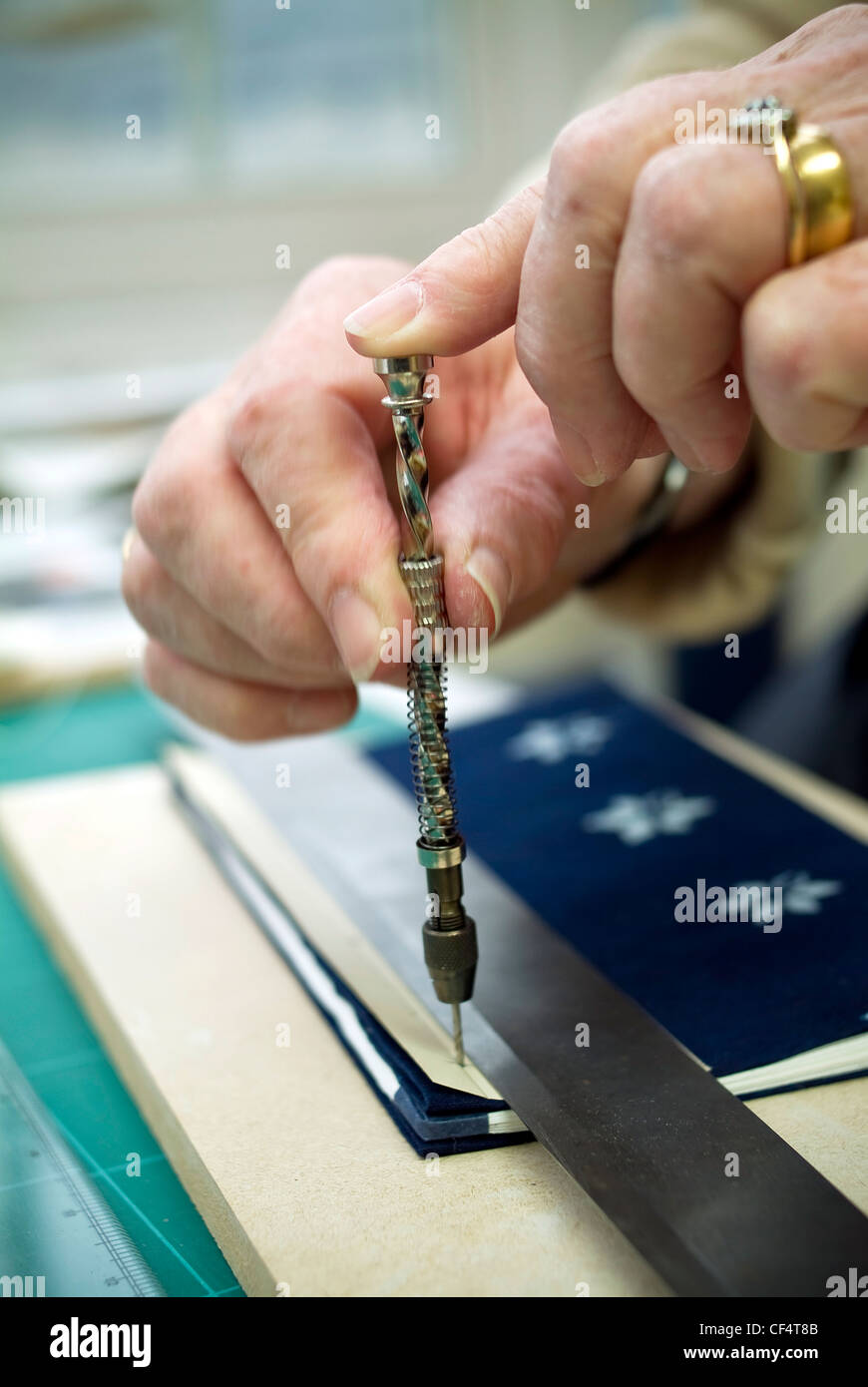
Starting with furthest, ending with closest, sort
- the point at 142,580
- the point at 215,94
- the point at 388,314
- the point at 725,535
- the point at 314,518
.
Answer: the point at 215,94, the point at 725,535, the point at 142,580, the point at 314,518, the point at 388,314

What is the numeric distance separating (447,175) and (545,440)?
202cm

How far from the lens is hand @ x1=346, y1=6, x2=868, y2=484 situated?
41cm

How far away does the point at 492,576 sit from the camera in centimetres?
60

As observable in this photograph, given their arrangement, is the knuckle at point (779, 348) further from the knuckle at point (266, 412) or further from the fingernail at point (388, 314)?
the knuckle at point (266, 412)

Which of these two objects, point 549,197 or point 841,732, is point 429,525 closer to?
point 549,197

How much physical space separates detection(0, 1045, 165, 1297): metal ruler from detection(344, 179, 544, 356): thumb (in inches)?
16.1

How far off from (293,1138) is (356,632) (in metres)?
0.24

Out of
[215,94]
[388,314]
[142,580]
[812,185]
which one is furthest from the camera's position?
[215,94]

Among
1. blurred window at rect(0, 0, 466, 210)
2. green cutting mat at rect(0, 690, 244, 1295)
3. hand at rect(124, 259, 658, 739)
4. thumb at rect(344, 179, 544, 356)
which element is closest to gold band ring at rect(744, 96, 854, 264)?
thumb at rect(344, 179, 544, 356)

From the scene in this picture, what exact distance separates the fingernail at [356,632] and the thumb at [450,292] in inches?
4.7

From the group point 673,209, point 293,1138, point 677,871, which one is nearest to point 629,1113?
point 293,1138

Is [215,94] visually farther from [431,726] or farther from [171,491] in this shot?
[431,726]

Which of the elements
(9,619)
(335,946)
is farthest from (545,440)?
(9,619)

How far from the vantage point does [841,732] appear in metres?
1.07
